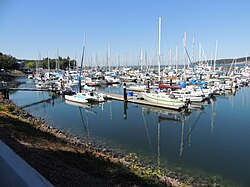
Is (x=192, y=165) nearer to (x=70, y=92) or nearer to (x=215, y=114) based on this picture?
(x=215, y=114)

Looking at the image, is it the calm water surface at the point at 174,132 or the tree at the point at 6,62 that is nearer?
the calm water surface at the point at 174,132

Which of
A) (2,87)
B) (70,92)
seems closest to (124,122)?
(70,92)

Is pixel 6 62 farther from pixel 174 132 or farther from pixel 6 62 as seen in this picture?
pixel 174 132

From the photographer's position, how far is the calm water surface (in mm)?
11836

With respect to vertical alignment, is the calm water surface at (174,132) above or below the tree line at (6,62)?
below

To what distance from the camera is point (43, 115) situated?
2389 cm

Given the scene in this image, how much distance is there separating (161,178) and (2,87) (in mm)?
30702

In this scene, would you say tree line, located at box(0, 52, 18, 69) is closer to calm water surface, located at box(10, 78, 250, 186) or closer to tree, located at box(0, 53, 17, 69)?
tree, located at box(0, 53, 17, 69)

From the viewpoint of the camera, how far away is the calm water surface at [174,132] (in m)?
11.8

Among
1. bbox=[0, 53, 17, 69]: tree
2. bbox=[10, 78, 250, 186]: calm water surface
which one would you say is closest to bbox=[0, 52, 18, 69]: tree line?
bbox=[0, 53, 17, 69]: tree

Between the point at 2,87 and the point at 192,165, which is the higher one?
the point at 2,87

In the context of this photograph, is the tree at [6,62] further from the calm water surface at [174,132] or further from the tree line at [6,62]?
the calm water surface at [174,132]

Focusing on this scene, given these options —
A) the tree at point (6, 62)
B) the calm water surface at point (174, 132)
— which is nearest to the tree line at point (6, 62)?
the tree at point (6, 62)

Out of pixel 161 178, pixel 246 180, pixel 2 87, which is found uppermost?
pixel 2 87
